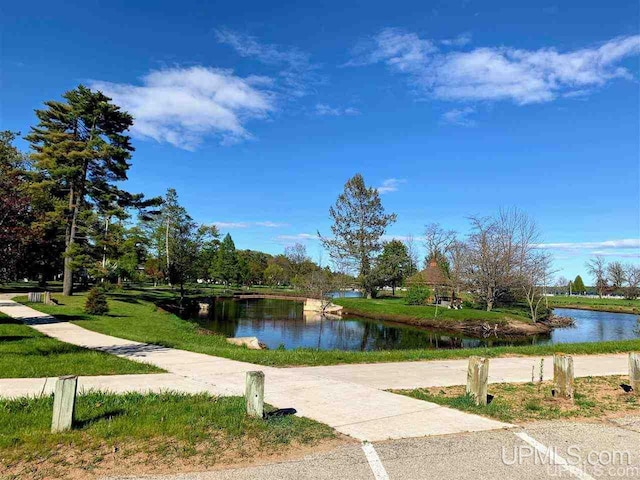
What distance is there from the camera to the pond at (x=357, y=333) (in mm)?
25297

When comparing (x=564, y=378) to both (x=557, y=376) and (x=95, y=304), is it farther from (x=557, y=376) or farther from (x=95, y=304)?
(x=95, y=304)

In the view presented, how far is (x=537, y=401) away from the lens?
7.81 m

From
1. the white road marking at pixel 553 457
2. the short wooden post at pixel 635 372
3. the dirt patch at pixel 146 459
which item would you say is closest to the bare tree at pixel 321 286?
the short wooden post at pixel 635 372

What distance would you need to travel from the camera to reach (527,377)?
10.4 m

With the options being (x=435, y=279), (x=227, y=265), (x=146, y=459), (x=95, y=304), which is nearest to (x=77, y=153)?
(x=95, y=304)

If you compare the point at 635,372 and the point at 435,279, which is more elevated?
the point at 435,279

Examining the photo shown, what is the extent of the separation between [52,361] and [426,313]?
112 feet

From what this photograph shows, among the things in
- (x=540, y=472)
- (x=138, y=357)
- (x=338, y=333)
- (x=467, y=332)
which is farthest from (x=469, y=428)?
(x=467, y=332)

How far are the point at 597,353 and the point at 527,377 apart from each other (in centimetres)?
676

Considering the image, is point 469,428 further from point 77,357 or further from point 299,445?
point 77,357

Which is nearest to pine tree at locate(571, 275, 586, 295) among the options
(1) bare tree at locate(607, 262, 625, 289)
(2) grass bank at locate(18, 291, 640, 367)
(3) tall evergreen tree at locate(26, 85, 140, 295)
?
(1) bare tree at locate(607, 262, 625, 289)

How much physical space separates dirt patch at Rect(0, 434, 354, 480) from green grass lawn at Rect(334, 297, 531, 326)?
110 feet

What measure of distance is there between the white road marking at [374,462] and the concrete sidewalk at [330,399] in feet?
1.05

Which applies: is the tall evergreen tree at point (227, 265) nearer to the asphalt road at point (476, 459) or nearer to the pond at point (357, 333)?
the pond at point (357, 333)
